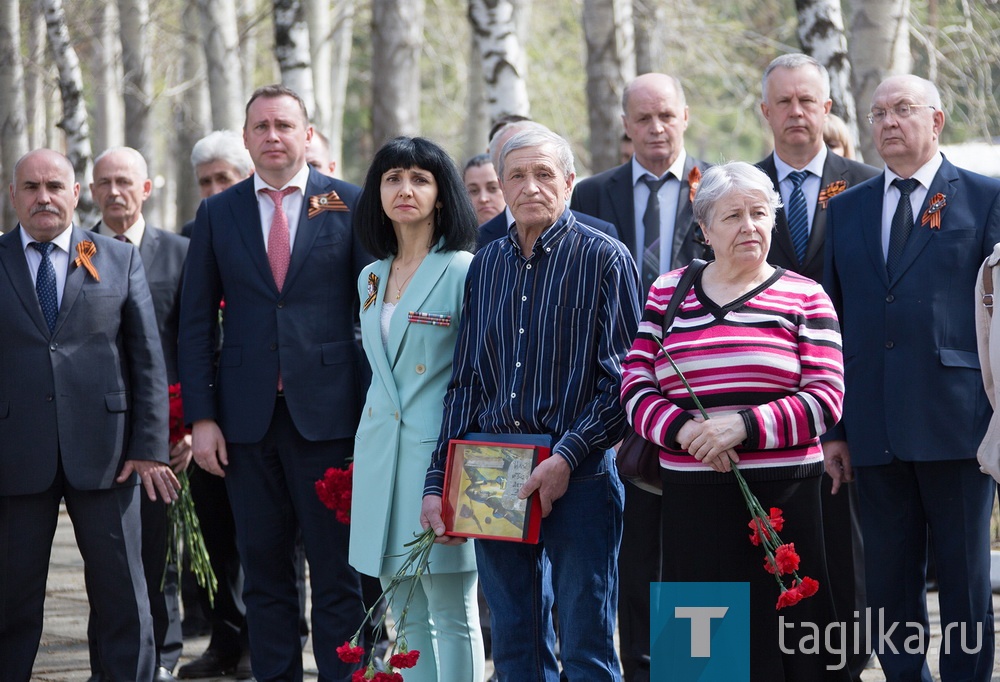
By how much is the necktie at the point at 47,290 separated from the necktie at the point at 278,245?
0.89m

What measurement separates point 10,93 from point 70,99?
1.86ft

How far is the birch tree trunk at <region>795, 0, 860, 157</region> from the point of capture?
8.16m

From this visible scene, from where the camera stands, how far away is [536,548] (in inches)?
168

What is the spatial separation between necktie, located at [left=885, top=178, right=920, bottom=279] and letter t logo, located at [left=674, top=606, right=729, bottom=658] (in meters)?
1.61

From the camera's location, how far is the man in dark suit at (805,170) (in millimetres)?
5309

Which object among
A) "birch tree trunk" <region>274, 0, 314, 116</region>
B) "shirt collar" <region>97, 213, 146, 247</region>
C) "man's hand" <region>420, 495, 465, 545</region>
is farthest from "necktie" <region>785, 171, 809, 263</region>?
"birch tree trunk" <region>274, 0, 314, 116</region>

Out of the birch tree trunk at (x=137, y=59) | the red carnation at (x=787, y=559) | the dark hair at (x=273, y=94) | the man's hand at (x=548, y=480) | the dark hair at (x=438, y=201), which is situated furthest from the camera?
the birch tree trunk at (x=137, y=59)

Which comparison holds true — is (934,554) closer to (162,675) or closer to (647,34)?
(162,675)

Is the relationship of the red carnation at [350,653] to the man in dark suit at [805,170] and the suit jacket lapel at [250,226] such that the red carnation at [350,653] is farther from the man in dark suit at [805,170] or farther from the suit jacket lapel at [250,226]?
the man in dark suit at [805,170]

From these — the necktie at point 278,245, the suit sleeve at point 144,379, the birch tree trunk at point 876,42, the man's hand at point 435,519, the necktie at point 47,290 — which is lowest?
the man's hand at point 435,519

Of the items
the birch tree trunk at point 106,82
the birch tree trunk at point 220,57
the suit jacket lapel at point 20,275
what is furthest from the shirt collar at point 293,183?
the birch tree trunk at point 106,82

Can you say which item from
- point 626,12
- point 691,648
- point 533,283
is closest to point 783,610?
point 691,648

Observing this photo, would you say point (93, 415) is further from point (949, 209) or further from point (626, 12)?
point (626, 12)

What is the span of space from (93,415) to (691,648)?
259cm
